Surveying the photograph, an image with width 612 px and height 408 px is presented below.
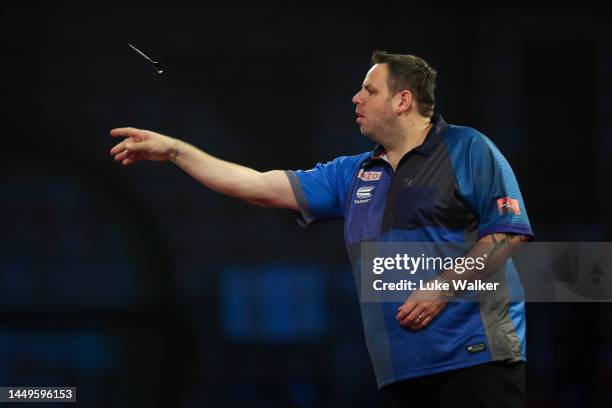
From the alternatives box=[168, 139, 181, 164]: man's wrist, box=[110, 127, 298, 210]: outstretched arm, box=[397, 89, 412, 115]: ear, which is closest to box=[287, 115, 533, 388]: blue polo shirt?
box=[397, 89, 412, 115]: ear

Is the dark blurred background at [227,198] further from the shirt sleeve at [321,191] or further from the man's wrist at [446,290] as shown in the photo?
the man's wrist at [446,290]

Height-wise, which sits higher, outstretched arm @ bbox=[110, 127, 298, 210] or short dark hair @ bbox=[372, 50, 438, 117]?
short dark hair @ bbox=[372, 50, 438, 117]

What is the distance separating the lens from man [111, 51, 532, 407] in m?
2.15

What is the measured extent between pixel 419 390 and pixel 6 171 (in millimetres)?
2370

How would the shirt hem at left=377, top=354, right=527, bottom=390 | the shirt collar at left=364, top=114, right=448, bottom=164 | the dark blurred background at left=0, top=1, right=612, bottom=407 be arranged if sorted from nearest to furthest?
the shirt hem at left=377, top=354, right=527, bottom=390
the shirt collar at left=364, top=114, right=448, bottom=164
the dark blurred background at left=0, top=1, right=612, bottom=407

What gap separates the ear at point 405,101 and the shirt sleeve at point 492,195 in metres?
0.30

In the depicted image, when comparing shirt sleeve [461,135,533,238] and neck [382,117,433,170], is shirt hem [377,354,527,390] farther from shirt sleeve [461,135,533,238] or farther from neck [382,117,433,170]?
neck [382,117,433,170]

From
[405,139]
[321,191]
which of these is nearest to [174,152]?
[321,191]

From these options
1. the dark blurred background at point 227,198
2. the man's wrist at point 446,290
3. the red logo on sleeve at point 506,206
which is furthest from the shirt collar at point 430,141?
the dark blurred background at point 227,198

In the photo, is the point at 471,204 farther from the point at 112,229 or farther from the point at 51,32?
the point at 51,32

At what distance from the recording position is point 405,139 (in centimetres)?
245

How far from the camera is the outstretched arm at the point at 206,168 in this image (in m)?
2.41

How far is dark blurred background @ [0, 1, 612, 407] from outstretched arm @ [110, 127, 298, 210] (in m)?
1.24
